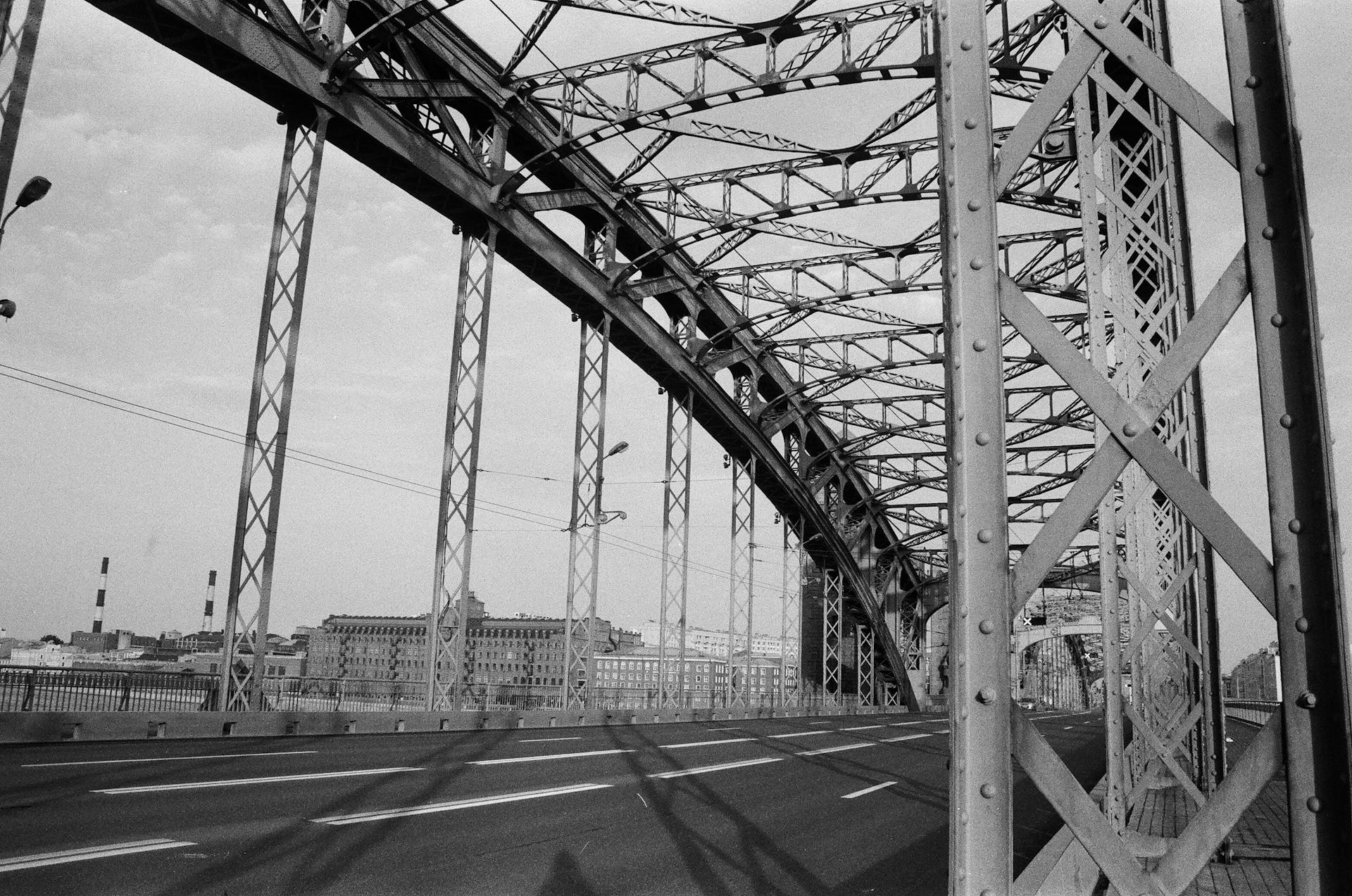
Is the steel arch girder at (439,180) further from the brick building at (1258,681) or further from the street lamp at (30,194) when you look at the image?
the brick building at (1258,681)

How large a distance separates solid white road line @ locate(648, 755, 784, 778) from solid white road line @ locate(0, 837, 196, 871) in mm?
7415

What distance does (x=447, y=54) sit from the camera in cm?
2391

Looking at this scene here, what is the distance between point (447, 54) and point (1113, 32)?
23850 millimetres

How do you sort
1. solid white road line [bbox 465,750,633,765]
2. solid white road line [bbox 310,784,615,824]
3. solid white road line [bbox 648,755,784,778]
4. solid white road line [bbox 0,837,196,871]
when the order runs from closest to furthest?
solid white road line [bbox 0,837,196,871]
solid white road line [bbox 310,784,615,824]
solid white road line [bbox 648,755,784,778]
solid white road line [bbox 465,750,633,765]

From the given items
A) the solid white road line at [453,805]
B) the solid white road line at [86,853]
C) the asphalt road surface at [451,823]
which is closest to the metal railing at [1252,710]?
the asphalt road surface at [451,823]

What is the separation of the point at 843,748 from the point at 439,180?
1617 centimetres

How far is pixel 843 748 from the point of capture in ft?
74.2

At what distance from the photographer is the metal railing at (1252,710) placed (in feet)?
140

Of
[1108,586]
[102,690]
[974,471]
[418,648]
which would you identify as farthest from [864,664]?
[418,648]

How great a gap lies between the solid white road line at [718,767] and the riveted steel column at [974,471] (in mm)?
12025

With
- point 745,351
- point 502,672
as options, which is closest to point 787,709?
point 745,351

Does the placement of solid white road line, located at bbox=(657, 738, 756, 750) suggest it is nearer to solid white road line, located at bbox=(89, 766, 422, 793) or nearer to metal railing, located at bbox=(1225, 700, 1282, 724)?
solid white road line, located at bbox=(89, 766, 422, 793)

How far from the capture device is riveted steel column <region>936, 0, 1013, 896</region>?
7.39 feet

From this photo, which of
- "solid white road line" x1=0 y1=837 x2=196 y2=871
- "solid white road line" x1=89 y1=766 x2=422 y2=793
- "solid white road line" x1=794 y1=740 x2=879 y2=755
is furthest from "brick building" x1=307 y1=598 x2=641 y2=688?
"solid white road line" x1=0 y1=837 x2=196 y2=871
